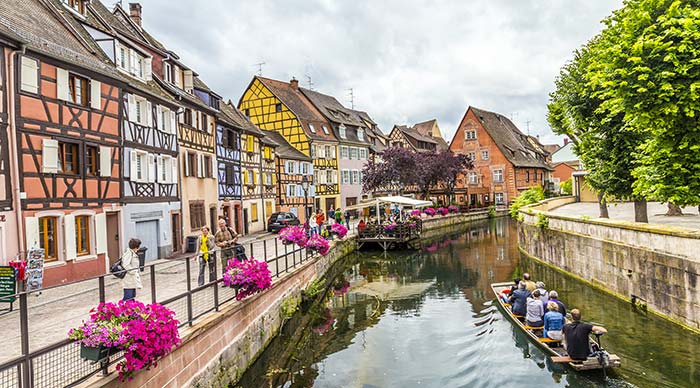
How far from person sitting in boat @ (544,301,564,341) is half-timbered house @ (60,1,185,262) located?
46.6ft

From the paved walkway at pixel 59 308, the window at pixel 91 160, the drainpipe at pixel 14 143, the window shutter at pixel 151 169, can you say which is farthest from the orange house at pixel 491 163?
the paved walkway at pixel 59 308

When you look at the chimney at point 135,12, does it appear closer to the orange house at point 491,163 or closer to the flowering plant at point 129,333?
the flowering plant at point 129,333

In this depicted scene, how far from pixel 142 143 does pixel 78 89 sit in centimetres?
407

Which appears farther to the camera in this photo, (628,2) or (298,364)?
(628,2)

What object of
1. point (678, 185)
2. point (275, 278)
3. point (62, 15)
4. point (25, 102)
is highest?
point (62, 15)

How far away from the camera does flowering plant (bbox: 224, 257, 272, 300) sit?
10.1 metres

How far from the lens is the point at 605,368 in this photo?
9500mm

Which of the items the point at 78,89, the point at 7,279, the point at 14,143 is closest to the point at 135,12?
the point at 78,89

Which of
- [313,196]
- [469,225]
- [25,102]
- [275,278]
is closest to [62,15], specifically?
[25,102]

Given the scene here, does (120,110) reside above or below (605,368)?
above

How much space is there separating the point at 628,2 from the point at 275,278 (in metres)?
12.3

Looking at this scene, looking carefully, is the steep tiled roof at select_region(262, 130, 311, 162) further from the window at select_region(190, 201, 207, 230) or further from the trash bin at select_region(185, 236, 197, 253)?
the trash bin at select_region(185, 236, 197, 253)

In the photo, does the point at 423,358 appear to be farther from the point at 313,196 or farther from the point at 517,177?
the point at 517,177

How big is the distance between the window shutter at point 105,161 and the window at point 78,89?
1644mm
